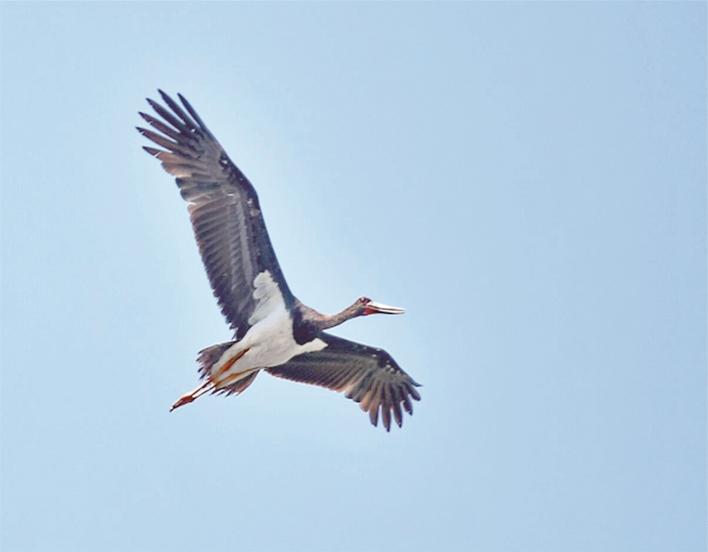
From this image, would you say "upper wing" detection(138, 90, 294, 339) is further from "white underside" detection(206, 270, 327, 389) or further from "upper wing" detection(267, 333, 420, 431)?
"upper wing" detection(267, 333, 420, 431)

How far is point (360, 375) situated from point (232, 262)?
304 cm

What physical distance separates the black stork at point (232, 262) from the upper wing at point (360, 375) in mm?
713

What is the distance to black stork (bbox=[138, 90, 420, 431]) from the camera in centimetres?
2331

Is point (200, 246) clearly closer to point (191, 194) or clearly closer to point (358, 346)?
point (191, 194)

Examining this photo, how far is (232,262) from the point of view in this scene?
2350 cm

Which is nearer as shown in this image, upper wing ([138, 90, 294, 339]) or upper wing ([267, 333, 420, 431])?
upper wing ([138, 90, 294, 339])

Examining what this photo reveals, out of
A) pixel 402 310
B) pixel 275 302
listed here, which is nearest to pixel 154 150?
pixel 275 302

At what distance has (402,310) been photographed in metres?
24.3

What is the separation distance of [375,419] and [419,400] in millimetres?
718

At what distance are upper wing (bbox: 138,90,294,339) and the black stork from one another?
0.01 metres

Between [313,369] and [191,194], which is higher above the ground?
[191,194]

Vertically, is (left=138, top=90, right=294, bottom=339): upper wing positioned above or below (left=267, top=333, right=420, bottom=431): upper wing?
above

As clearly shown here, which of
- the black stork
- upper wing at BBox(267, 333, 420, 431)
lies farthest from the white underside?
upper wing at BBox(267, 333, 420, 431)

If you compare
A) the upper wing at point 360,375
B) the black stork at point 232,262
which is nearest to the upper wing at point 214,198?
the black stork at point 232,262
